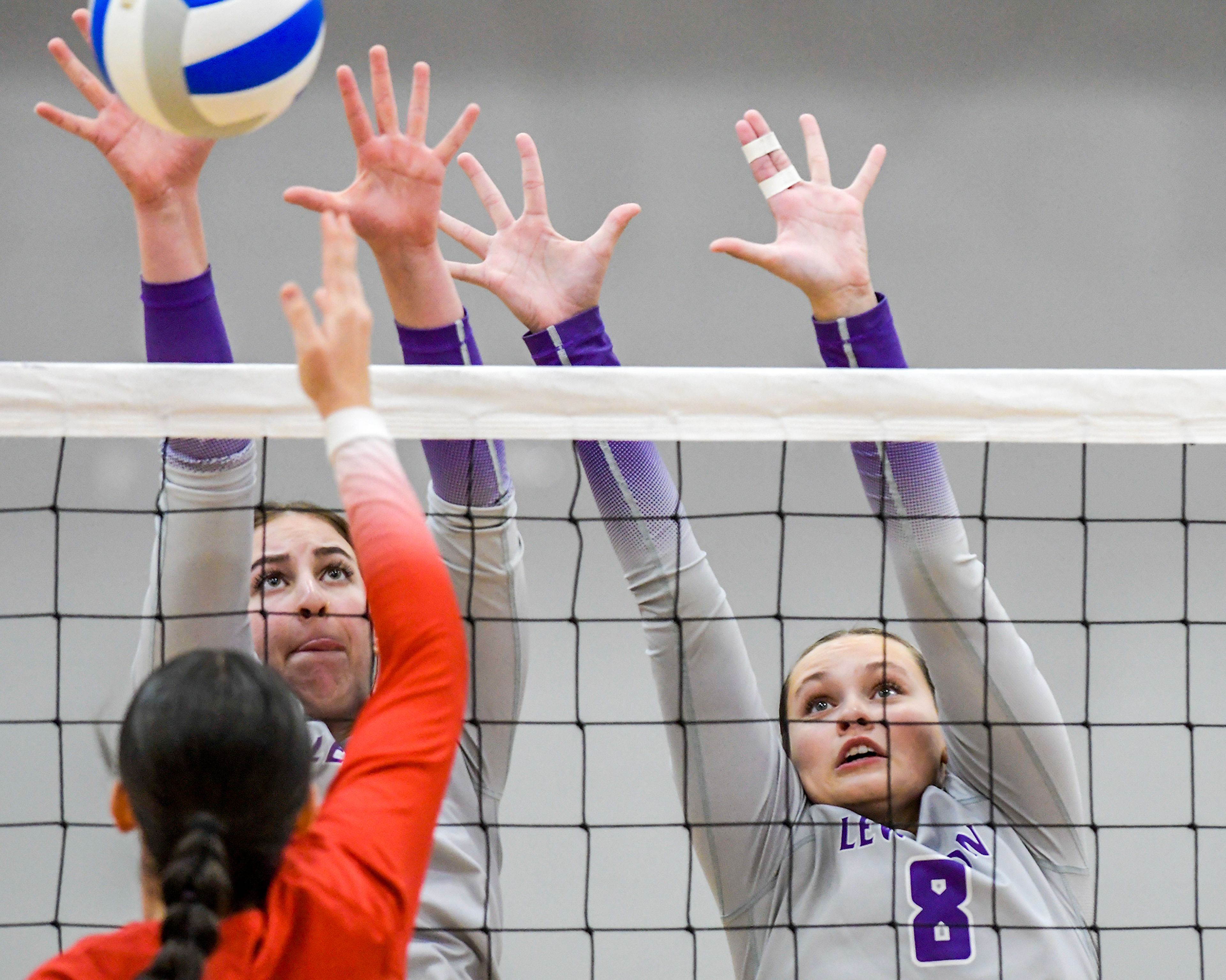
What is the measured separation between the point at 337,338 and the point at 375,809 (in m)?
0.37

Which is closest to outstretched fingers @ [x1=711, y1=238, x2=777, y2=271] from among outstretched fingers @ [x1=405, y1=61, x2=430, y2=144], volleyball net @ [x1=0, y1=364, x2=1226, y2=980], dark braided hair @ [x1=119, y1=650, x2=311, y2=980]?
outstretched fingers @ [x1=405, y1=61, x2=430, y2=144]

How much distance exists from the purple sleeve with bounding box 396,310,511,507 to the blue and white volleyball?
1.06 ft

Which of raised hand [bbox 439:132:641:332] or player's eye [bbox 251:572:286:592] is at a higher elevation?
raised hand [bbox 439:132:641:332]

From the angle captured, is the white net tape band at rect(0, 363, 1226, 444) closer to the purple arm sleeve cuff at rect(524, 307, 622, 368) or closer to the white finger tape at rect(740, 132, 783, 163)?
the purple arm sleeve cuff at rect(524, 307, 622, 368)

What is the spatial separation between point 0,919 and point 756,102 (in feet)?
8.79

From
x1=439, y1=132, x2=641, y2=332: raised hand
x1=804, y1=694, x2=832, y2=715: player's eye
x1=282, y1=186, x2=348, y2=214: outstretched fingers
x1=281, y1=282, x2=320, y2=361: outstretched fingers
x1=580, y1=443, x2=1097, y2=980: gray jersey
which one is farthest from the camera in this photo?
x1=804, y1=694, x2=832, y2=715: player's eye

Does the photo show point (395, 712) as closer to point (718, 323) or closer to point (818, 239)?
point (818, 239)

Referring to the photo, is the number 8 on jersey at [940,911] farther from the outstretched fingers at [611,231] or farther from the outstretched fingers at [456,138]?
the outstretched fingers at [456,138]

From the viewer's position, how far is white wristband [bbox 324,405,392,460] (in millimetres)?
1073

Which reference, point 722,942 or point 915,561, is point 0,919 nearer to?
point 722,942

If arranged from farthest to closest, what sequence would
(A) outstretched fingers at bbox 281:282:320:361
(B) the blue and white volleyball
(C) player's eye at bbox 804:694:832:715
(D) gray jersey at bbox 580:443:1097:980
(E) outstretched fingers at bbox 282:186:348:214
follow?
(C) player's eye at bbox 804:694:832:715
(D) gray jersey at bbox 580:443:1097:980
(E) outstretched fingers at bbox 282:186:348:214
(B) the blue and white volleyball
(A) outstretched fingers at bbox 281:282:320:361

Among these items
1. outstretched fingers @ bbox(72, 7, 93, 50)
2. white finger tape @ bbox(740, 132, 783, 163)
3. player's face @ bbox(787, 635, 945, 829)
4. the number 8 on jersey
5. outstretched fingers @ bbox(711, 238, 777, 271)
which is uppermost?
white finger tape @ bbox(740, 132, 783, 163)

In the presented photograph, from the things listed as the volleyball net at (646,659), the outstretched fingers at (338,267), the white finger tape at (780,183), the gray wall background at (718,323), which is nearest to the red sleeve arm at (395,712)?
the outstretched fingers at (338,267)

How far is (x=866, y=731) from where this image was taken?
5.99 ft
